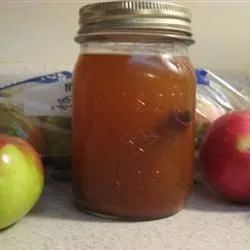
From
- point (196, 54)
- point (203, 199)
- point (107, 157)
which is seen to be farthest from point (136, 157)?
point (196, 54)

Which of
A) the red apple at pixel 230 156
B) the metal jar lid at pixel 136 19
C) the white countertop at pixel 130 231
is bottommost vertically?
the white countertop at pixel 130 231

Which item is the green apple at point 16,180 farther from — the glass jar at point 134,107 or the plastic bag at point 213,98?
the plastic bag at point 213,98

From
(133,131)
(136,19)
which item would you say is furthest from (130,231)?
(136,19)

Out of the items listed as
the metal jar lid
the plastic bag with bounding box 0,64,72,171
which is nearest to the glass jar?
the metal jar lid

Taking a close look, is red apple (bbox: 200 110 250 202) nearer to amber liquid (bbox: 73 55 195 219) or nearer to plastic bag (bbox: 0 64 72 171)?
amber liquid (bbox: 73 55 195 219)

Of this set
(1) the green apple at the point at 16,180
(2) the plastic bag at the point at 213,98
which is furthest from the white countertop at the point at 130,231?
Answer: (2) the plastic bag at the point at 213,98

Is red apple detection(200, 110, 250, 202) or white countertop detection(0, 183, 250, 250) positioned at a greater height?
red apple detection(200, 110, 250, 202)

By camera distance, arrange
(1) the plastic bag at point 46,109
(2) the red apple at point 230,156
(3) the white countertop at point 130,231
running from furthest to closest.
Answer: (1) the plastic bag at point 46,109, (2) the red apple at point 230,156, (3) the white countertop at point 130,231
